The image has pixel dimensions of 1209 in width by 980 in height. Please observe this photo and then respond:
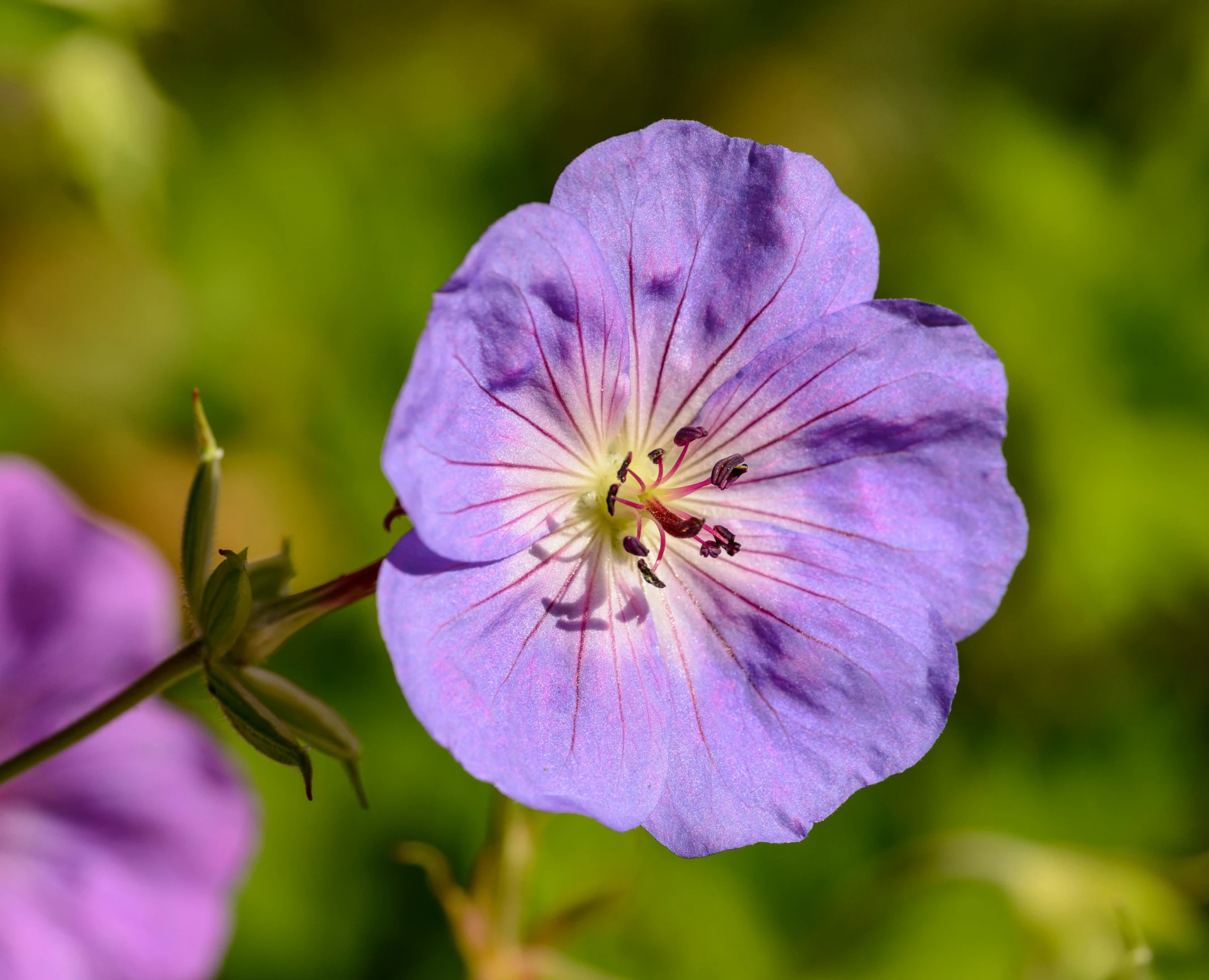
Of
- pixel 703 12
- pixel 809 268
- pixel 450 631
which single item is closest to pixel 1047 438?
pixel 703 12

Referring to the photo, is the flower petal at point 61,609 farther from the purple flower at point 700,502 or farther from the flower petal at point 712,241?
the flower petal at point 712,241

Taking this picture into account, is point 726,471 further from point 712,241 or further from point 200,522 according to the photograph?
point 200,522

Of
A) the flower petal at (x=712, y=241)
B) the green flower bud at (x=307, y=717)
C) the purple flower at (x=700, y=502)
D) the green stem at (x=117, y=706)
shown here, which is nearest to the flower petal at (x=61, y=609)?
the green stem at (x=117, y=706)

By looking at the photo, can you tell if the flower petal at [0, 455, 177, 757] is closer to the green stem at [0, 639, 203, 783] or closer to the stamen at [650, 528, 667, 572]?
the green stem at [0, 639, 203, 783]

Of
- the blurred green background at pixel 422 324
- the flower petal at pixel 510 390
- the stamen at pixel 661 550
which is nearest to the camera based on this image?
the flower petal at pixel 510 390

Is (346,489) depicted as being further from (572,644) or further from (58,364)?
(572,644)

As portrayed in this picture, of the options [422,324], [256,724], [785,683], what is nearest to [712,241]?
[785,683]
